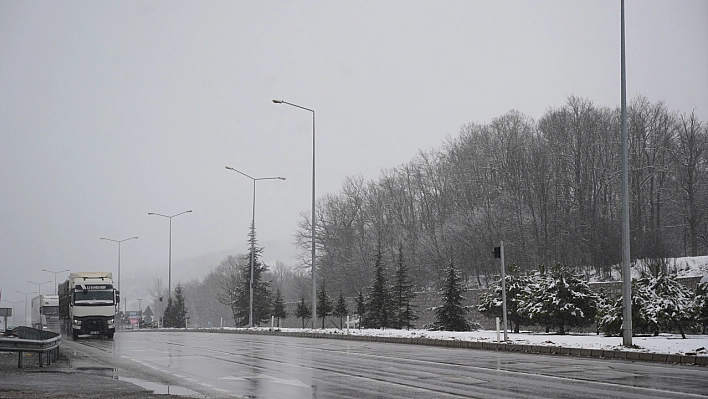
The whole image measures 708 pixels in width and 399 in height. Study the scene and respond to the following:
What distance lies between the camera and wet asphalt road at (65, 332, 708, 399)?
42.2 feet

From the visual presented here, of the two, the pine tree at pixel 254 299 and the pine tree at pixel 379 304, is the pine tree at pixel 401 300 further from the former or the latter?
the pine tree at pixel 254 299

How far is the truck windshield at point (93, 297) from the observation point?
4175 centimetres

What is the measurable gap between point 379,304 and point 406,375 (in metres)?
33.9

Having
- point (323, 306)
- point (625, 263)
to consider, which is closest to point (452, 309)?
point (323, 306)

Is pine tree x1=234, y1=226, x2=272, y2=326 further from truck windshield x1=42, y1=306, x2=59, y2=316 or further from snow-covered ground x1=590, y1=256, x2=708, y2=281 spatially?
snow-covered ground x1=590, y1=256, x2=708, y2=281

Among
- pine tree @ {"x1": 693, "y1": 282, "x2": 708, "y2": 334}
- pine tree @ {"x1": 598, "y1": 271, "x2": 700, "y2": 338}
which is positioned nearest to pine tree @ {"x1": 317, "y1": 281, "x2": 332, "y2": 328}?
pine tree @ {"x1": 598, "y1": 271, "x2": 700, "y2": 338}

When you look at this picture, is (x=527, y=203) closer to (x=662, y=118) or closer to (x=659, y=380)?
(x=662, y=118)

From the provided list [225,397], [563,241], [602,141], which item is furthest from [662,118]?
[225,397]

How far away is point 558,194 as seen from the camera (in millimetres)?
62125

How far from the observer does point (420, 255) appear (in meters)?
72.9

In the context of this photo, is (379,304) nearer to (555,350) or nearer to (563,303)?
(563,303)

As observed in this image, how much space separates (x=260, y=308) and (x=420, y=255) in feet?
52.9

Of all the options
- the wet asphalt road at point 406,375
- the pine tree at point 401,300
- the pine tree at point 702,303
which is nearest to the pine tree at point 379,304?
the pine tree at point 401,300

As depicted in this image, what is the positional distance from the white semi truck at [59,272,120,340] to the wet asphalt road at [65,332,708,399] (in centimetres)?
1896
